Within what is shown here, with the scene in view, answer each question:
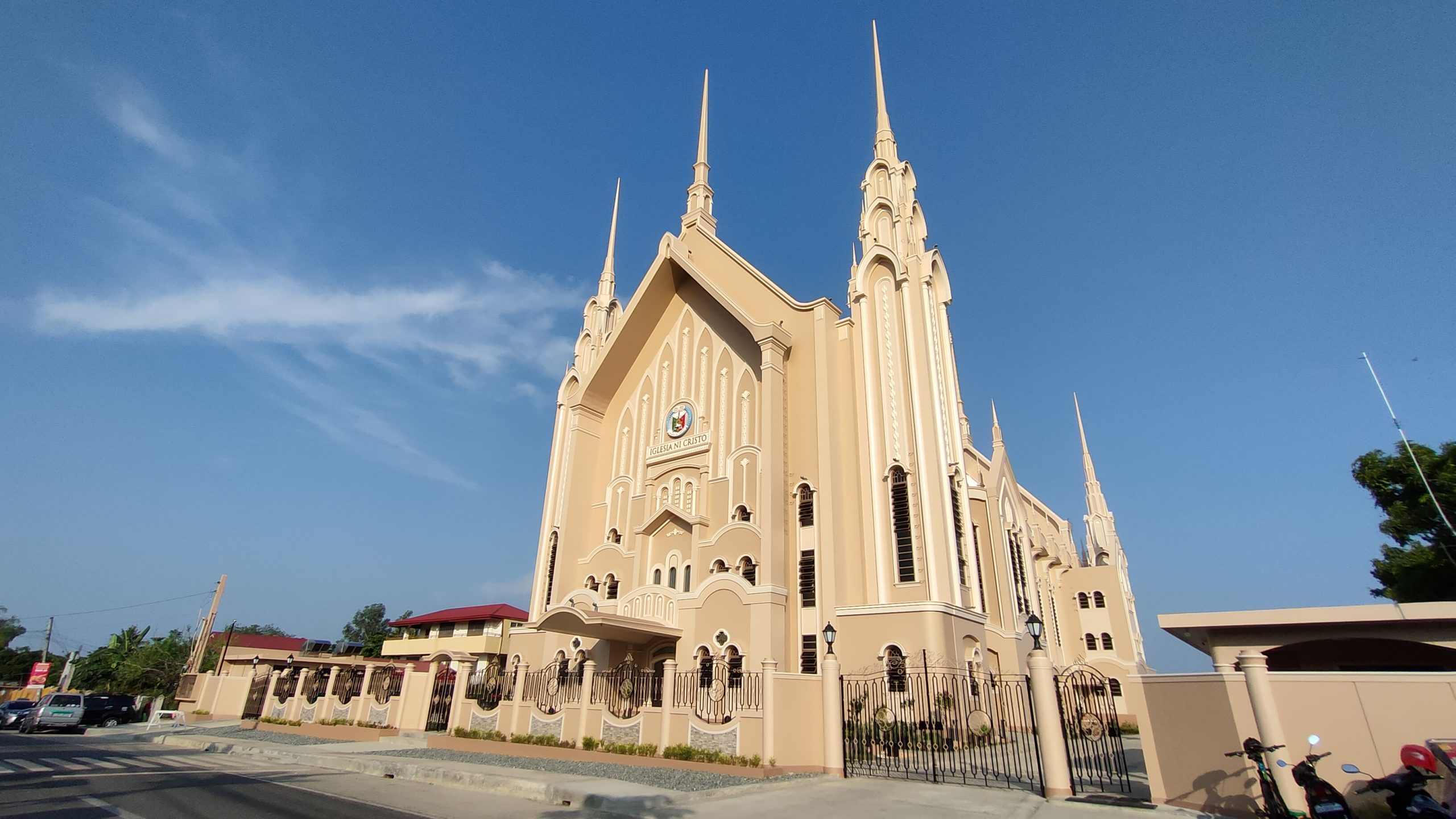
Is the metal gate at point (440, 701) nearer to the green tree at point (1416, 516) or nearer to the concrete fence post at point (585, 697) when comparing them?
the concrete fence post at point (585, 697)

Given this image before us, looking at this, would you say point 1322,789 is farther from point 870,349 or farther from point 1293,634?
point 870,349

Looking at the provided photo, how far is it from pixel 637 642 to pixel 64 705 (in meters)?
20.6

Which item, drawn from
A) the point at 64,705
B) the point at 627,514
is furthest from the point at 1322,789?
the point at 64,705

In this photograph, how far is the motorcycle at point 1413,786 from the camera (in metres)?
5.99

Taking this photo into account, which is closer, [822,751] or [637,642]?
[822,751]

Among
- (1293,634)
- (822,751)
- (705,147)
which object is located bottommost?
(822,751)

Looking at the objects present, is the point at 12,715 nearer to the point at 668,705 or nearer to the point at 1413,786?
the point at 668,705

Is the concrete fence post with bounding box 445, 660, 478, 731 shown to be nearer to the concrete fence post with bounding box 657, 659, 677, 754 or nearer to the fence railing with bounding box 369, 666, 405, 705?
the fence railing with bounding box 369, 666, 405, 705

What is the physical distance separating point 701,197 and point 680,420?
11.1 m

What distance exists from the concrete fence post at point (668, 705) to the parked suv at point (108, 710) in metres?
24.7

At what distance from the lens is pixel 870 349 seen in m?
21.4

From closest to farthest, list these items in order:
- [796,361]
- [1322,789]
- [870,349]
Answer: [1322,789] < [870,349] < [796,361]

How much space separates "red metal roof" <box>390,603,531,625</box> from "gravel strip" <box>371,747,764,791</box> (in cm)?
2631

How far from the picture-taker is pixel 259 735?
1950cm
